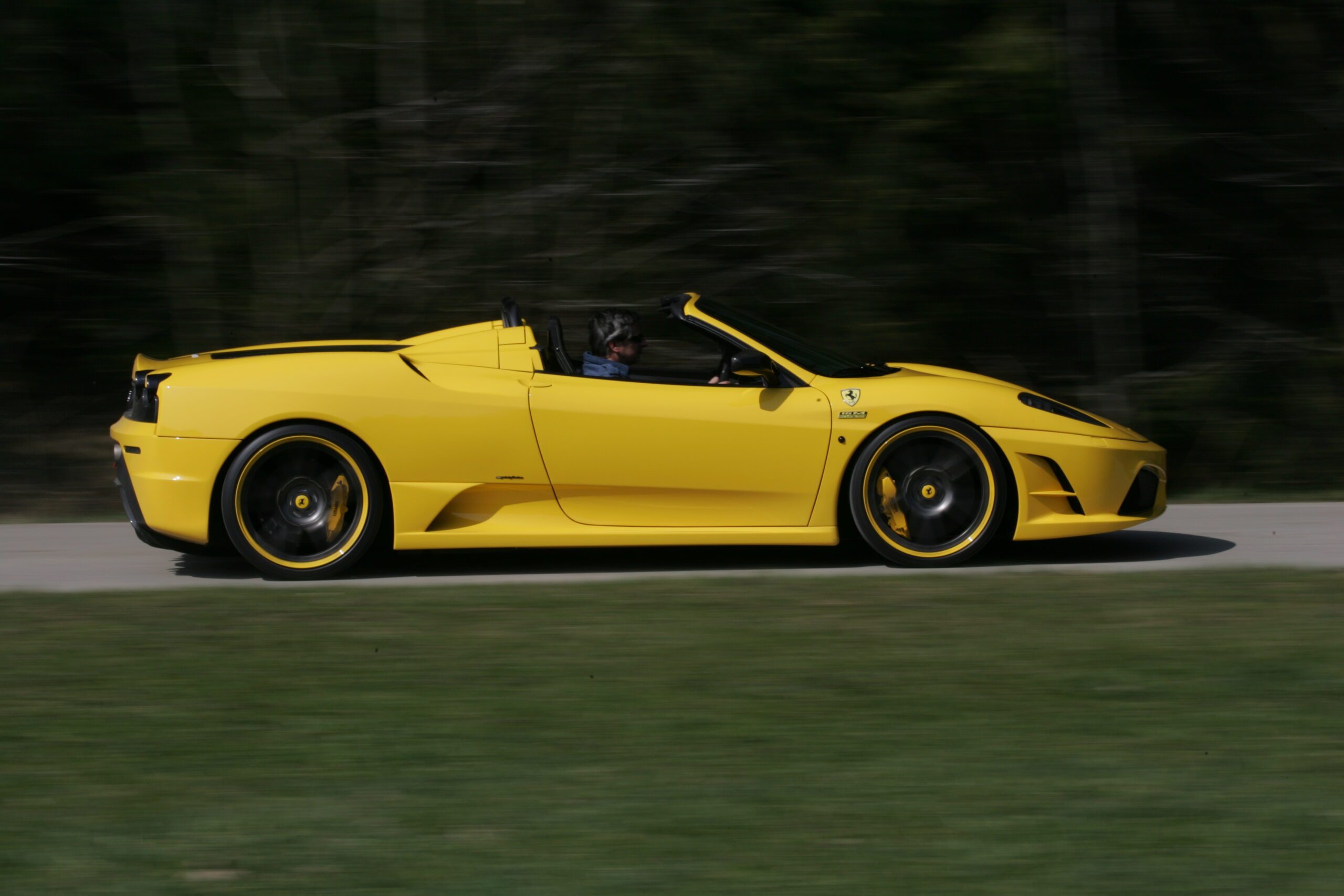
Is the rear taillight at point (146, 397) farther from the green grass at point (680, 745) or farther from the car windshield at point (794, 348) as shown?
the car windshield at point (794, 348)

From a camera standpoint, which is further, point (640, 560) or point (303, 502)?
point (640, 560)

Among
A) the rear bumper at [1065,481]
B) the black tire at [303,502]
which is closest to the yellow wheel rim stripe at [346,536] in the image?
the black tire at [303,502]

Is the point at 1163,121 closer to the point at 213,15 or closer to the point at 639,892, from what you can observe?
the point at 213,15

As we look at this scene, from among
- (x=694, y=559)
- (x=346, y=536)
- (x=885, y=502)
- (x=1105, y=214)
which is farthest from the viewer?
(x=1105, y=214)

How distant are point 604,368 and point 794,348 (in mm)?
858

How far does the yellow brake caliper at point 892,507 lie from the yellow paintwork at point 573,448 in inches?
7.8

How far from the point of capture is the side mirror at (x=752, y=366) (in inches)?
245

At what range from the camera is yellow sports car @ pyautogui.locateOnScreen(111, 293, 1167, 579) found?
6191 millimetres

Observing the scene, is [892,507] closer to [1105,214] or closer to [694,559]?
[694,559]

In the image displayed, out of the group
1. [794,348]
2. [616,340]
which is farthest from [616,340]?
[794,348]

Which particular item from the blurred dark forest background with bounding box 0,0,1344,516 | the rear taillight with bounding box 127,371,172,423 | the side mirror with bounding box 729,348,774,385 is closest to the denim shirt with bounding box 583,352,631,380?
the side mirror with bounding box 729,348,774,385

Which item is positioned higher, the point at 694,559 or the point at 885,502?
the point at 885,502

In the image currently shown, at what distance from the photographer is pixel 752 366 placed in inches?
246

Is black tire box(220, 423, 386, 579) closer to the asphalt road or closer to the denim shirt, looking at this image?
the asphalt road
